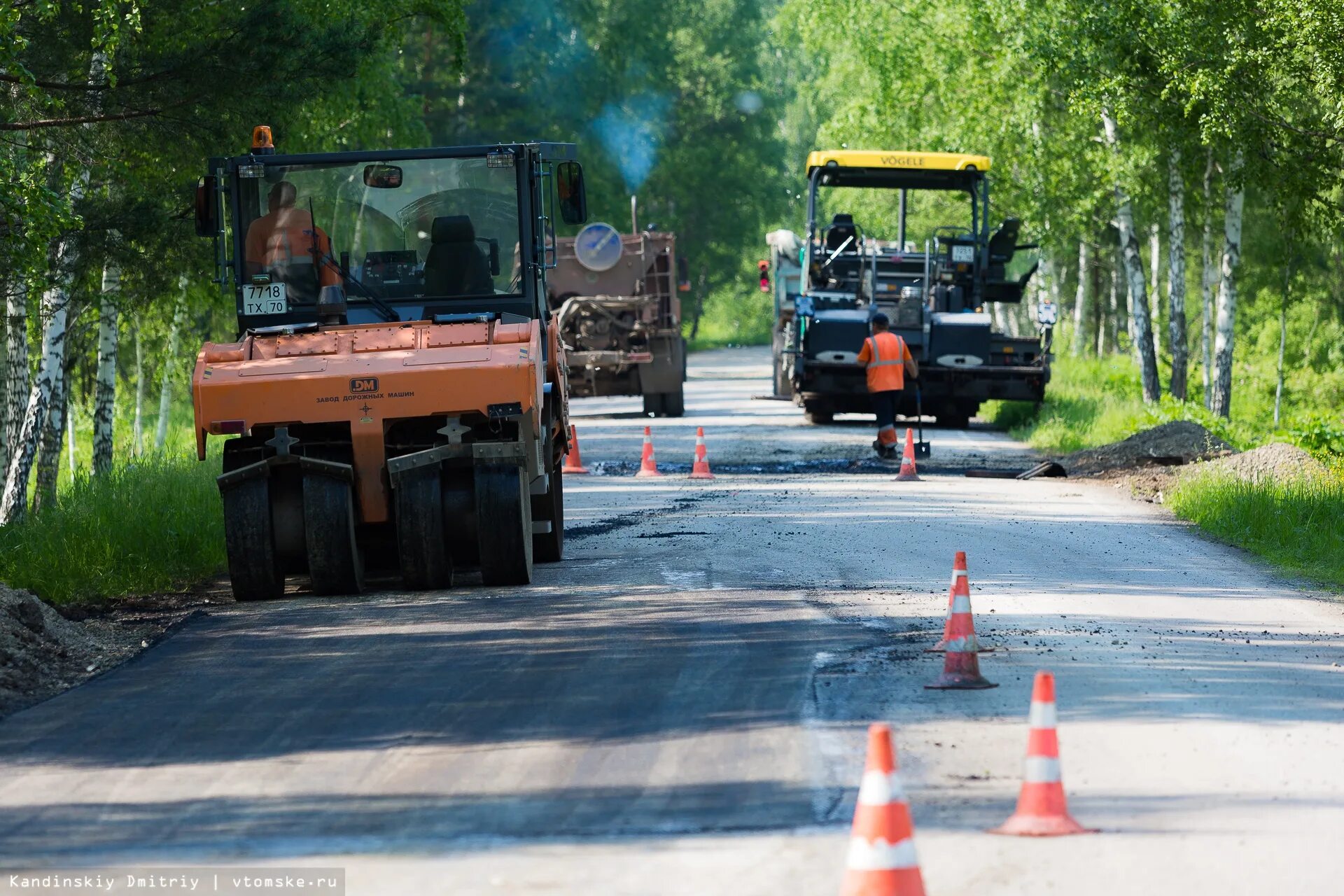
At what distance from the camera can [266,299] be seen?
1282 cm

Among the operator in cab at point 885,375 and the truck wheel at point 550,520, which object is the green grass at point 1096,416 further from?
the truck wheel at point 550,520

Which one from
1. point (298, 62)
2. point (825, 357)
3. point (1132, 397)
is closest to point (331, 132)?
point (825, 357)

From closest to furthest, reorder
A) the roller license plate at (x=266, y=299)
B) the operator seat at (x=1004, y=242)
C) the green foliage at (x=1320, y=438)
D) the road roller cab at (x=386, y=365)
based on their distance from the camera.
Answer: the road roller cab at (x=386, y=365)
the roller license plate at (x=266, y=299)
the green foliage at (x=1320, y=438)
the operator seat at (x=1004, y=242)

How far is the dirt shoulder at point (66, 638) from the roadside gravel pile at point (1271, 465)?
9595mm

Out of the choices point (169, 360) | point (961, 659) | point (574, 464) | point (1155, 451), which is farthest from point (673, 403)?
point (961, 659)

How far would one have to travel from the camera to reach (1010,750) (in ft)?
23.6

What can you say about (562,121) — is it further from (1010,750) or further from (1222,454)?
(1010,750)

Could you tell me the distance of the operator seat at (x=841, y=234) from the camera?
2756 cm

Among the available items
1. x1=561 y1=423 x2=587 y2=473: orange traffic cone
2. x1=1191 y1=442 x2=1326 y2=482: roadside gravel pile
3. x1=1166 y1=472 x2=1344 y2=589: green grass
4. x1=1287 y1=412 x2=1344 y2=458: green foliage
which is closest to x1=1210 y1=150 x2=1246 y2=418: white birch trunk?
x1=1287 y1=412 x2=1344 y2=458: green foliage

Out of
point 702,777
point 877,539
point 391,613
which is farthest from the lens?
point 877,539

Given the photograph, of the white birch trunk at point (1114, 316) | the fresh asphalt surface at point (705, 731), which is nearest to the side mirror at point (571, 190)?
→ the fresh asphalt surface at point (705, 731)

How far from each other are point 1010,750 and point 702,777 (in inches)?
48.4

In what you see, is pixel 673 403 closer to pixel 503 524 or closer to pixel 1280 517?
pixel 1280 517

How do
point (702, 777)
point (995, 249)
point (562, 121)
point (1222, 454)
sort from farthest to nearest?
point (562, 121), point (995, 249), point (1222, 454), point (702, 777)
